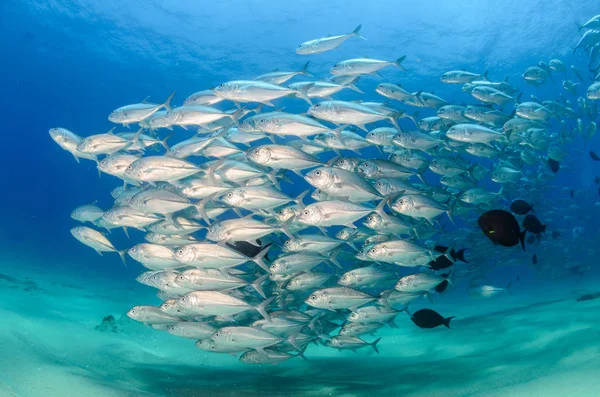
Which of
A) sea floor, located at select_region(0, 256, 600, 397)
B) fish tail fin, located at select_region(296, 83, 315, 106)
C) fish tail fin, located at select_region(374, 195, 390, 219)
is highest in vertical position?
fish tail fin, located at select_region(296, 83, 315, 106)

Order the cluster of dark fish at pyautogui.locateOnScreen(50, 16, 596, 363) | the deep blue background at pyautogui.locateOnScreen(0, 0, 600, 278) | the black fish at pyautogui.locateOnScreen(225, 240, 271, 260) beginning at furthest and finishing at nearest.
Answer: the deep blue background at pyautogui.locateOnScreen(0, 0, 600, 278) → the black fish at pyautogui.locateOnScreen(225, 240, 271, 260) → the cluster of dark fish at pyautogui.locateOnScreen(50, 16, 596, 363)

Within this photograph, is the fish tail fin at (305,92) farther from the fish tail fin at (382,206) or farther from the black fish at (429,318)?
the black fish at (429,318)

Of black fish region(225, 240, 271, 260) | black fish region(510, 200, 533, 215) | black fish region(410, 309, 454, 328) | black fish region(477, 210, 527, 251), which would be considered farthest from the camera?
black fish region(510, 200, 533, 215)

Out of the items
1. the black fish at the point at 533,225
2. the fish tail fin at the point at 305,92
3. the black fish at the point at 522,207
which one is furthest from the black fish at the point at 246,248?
the black fish at the point at 522,207

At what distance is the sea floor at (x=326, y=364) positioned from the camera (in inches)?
178

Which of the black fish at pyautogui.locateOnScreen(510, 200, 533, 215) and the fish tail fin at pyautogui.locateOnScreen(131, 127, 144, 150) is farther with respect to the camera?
the black fish at pyautogui.locateOnScreen(510, 200, 533, 215)

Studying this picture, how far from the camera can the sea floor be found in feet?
14.8

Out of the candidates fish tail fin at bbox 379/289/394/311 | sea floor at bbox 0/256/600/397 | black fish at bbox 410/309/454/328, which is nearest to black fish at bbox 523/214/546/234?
sea floor at bbox 0/256/600/397

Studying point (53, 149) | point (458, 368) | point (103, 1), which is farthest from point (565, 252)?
point (53, 149)

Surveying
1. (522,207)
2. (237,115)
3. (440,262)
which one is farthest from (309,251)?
(522,207)

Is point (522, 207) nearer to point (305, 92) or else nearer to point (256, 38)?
point (305, 92)

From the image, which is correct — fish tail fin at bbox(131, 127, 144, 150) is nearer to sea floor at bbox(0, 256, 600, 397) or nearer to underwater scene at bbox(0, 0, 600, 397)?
underwater scene at bbox(0, 0, 600, 397)

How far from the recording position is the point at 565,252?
18.0 m

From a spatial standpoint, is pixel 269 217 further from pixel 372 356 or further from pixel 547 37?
pixel 547 37
